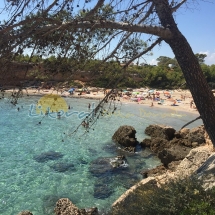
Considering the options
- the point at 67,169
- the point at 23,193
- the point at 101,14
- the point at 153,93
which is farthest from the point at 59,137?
the point at 153,93

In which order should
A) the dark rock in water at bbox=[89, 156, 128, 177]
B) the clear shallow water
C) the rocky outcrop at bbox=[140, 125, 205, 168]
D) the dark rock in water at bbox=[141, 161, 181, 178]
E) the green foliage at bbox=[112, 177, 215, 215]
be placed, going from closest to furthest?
the green foliage at bbox=[112, 177, 215, 215]
the clear shallow water
the dark rock in water at bbox=[141, 161, 181, 178]
the dark rock in water at bbox=[89, 156, 128, 177]
the rocky outcrop at bbox=[140, 125, 205, 168]

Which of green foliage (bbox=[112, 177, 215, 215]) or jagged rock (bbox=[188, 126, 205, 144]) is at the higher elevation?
green foliage (bbox=[112, 177, 215, 215])

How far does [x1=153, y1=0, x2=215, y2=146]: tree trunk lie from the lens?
4062 mm

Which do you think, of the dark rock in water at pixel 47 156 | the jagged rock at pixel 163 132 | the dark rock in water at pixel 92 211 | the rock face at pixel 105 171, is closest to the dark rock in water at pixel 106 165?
the rock face at pixel 105 171

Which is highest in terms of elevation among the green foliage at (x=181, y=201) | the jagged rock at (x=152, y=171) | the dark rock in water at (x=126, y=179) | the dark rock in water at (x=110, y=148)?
the green foliage at (x=181, y=201)

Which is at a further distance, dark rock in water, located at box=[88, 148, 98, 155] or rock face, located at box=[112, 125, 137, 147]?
rock face, located at box=[112, 125, 137, 147]

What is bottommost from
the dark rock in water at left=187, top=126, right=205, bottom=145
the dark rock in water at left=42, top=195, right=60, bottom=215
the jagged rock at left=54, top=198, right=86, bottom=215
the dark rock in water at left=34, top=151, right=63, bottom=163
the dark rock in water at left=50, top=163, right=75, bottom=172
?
the dark rock in water at left=42, top=195, right=60, bottom=215

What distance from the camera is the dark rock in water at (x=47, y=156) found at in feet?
46.1

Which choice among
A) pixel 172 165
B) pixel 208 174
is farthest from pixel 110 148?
pixel 208 174

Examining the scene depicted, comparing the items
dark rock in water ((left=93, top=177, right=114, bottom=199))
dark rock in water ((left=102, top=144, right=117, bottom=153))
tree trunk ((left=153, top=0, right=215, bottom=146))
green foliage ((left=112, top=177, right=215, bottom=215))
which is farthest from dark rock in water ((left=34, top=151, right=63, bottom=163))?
tree trunk ((left=153, top=0, right=215, bottom=146))

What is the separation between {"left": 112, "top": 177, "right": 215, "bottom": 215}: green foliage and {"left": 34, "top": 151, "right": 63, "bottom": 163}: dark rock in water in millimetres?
9959

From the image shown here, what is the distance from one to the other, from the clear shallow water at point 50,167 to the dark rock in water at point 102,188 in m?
0.04

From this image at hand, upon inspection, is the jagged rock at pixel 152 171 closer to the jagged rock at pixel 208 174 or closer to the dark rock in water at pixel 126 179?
the dark rock in water at pixel 126 179

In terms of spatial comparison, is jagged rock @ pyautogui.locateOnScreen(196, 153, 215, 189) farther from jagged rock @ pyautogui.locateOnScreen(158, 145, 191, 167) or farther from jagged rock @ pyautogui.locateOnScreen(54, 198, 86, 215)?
jagged rock @ pyautogui.locateOnScreen(158, 145, 191, 167)
